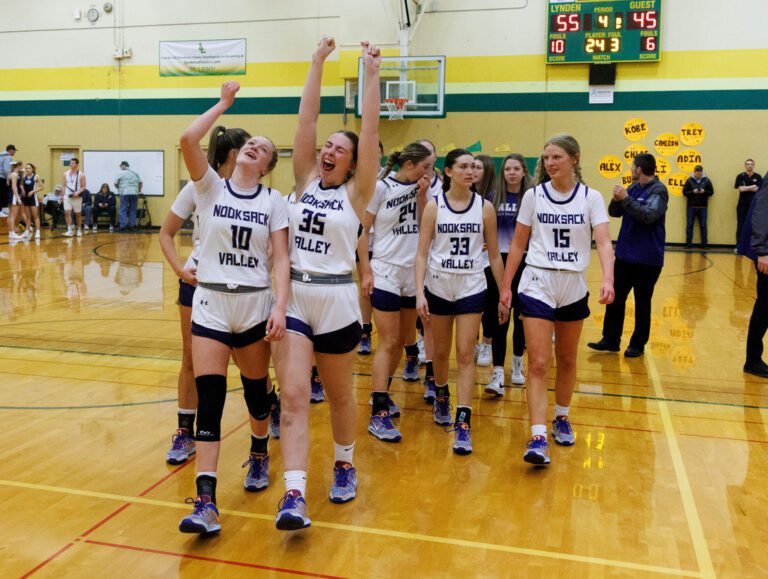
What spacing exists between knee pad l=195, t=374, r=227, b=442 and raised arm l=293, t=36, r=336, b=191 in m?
0.96

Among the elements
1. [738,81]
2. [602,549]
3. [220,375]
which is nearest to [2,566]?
[220,375]

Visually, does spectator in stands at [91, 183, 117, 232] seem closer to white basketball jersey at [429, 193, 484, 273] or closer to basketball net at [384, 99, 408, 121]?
basketball net at [384, 99, 408, 121]

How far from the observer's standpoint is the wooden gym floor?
290 cm

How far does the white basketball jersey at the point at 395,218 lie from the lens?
186 inches

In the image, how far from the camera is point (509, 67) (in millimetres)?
17500

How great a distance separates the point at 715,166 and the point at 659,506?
50.0 feet

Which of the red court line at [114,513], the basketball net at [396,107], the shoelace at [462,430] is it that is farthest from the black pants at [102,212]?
the shoelace at [462,430]

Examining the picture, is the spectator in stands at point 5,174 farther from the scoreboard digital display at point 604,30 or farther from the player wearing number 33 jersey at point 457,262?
the player wearing number 33 jersey at point 457,262

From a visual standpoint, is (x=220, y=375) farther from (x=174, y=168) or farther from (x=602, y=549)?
(x=174, y=168)

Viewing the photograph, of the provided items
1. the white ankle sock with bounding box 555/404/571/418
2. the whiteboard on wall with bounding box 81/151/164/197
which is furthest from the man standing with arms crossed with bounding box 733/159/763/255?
the whiteboard on wall with bounding box 81/151/164/197

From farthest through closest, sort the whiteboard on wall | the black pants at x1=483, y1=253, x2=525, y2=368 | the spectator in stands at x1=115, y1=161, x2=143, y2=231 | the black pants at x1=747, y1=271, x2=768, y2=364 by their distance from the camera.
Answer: the whiteboard on wall
the spectator in stands at x1=115, y1=161, x2=143, y2=231
the black pants at x1=747, y1=271, x2=768, y2=364
the black pants at x1=483, y1=253, x2=525, y2=368

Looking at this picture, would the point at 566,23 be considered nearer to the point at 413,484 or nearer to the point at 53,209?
the point at 53,209

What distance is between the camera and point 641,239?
6.69m

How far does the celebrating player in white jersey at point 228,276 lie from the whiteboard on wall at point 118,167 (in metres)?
17.8
